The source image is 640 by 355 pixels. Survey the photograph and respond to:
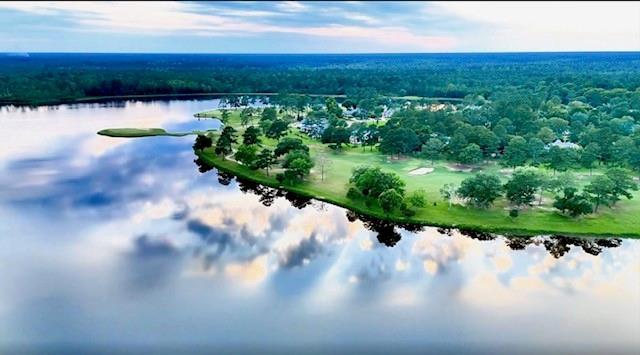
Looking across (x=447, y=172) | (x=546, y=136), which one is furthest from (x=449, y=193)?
(x=546, y=136)

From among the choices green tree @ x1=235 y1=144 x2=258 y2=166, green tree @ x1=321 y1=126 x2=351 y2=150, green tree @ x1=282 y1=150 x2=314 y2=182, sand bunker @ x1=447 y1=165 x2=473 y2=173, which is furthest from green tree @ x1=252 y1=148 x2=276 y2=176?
sand bunker @ x1=447 y1=165 x2=473 y2=173

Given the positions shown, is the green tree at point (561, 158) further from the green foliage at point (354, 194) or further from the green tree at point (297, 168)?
the green tree at point (297, 168)

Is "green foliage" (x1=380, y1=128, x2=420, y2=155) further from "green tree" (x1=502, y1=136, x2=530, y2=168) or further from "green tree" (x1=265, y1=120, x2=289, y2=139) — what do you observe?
"green tree" (x1=265, y1=120, x2=289, y2=139)

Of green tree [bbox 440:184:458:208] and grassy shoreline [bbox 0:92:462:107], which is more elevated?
grassy shoreline [bbox 0:92:462:107]

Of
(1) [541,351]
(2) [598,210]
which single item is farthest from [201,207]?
(2) [598,210]

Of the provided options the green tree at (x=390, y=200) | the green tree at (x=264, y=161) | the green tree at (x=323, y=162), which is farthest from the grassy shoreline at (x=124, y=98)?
the green tree at (x=390, y=200)
